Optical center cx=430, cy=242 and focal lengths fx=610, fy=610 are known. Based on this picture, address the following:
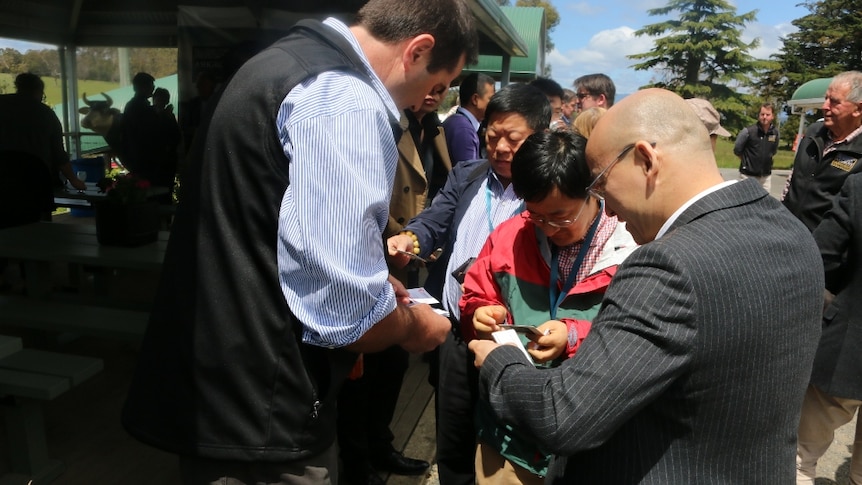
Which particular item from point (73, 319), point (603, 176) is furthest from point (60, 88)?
point (603, 176)

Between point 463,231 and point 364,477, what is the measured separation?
1316 millimetres

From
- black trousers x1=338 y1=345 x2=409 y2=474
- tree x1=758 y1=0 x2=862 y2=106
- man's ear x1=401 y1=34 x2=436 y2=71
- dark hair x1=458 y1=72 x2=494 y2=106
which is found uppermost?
tree x1=758 y1=0 x2=862 y2=106

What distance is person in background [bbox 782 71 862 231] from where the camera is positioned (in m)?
3.97

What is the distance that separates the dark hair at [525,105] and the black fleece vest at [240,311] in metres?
1.29

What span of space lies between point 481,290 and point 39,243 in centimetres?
357

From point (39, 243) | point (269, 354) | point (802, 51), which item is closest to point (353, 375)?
point (269, 354)

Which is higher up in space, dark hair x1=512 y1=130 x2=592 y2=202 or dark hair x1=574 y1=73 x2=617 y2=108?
dark hair x1=574 y1=73 x2=617 y2=108

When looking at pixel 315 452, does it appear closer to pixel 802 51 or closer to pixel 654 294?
pixel 654 294

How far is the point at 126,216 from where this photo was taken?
4066 millimetres

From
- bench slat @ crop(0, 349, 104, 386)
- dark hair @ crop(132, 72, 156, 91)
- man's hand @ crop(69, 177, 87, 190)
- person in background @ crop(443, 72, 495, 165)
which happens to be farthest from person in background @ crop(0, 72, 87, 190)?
person in background @ crop(443, 72, 495, 165)

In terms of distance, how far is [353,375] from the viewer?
1.63 metres

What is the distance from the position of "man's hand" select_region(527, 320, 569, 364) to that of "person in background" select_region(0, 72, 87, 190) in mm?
5134

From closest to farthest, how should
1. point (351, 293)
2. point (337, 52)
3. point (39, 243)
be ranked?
point (351, 293) → point (337, 52) → point (39, 243)

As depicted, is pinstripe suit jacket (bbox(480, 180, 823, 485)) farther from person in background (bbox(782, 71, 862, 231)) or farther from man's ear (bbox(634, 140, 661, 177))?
person in background (bbox(782, 71, 862, 231))
